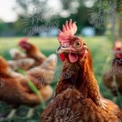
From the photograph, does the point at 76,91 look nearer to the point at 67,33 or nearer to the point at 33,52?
the point at 67,33

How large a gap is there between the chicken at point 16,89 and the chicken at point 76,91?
52.3 inches

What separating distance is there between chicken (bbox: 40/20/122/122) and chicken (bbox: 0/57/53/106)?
1.33 meters

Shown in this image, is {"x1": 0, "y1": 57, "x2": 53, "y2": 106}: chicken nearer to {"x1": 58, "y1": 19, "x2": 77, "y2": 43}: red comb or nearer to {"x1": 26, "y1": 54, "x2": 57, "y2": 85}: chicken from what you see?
{"x1": 26, "y1": 54, "x2": 57, "y2": 85}: chicken

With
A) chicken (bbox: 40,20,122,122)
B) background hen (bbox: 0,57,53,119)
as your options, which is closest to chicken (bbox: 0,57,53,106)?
background hen (bbox: 0,57,53,119)

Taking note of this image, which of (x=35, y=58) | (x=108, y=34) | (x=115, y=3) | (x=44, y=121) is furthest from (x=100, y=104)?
(x=108, y=34)

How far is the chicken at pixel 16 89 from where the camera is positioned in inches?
130

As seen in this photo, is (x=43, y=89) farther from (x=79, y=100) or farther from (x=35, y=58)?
(x=79, y=100)

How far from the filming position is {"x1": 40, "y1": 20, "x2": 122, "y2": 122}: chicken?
1.89m

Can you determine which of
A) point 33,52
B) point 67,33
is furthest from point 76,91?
point 33,52

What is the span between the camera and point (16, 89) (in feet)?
10.8

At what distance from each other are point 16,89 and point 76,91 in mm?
1455

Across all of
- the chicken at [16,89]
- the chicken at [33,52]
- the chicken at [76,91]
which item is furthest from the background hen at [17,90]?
the chicken at [76,91]

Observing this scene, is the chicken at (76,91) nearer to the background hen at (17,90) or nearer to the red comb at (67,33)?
the red comb at (67,33)

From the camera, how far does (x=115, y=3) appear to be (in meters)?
2.11
